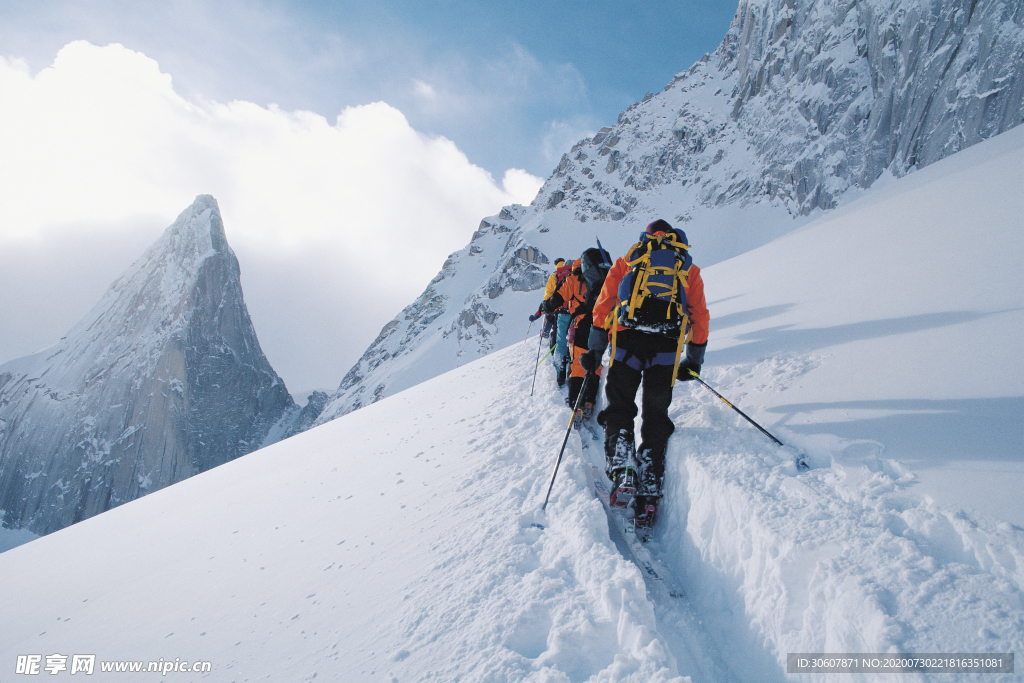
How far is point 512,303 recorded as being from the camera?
75188 mm

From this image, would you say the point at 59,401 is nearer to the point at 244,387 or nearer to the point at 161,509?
the point at 244,387

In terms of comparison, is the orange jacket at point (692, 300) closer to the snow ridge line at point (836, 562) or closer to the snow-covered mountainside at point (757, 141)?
the snow ridge line at point (836, 562)

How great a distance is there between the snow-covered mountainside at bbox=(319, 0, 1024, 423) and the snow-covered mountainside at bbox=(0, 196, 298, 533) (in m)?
23.2

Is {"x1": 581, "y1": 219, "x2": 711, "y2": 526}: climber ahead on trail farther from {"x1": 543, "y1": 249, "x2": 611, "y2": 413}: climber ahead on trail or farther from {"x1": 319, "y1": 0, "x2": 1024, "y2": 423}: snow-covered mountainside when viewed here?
{"x1": 319, "y1": 0, "x2": 1024, "y2": 423}: snow-covered mountainside

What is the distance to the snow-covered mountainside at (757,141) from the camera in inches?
1561

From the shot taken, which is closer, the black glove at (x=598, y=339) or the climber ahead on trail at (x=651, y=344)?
the climber ahead on trail at (x=651, y=344)

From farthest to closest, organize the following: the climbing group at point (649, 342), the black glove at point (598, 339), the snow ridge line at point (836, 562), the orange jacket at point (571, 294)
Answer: the orange jacket at point (571, 294)
the black glove at point (598, 339)
the climbing group at point (649, 342)
the snow ridge line at point (836, 562)

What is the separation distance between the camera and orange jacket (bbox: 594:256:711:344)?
139 inches

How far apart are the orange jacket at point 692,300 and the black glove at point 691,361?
0.05 metres

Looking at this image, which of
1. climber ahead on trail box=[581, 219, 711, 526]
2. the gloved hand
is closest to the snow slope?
climber ahead on trail box=[581, 219, 711, 526]

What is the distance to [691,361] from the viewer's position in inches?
142

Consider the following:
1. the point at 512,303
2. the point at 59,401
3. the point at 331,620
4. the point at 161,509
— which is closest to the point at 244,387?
the point at 59,401

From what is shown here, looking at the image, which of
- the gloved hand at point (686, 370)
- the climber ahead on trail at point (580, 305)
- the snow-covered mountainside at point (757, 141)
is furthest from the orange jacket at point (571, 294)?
the snow-covered mountainside at point (757, 141)

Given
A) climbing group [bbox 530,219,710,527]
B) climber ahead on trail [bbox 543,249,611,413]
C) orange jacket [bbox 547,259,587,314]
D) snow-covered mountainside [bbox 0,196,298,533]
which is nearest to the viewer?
climbing group [bbox 530,219,710,527]
